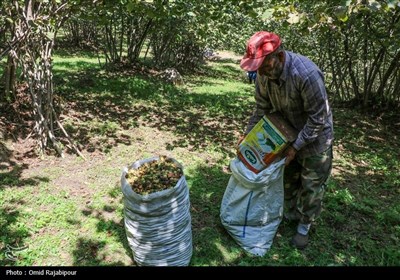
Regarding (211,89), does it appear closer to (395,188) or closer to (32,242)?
(395,188)

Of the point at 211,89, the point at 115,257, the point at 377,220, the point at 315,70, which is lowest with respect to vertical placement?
the point at 211,89

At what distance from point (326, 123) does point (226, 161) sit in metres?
2.47

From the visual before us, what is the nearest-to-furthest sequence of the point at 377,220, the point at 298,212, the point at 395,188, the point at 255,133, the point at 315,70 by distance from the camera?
the point at 315,70 < the point at 255,133 < the point at 298,212 < the point at 377,220 < the point at 395,188

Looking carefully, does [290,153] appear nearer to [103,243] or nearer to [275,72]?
[275,72]

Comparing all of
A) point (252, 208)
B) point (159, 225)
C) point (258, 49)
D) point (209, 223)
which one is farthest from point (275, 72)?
point (209, 223)

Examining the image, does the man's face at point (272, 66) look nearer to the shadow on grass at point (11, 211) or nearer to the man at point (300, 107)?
the man at point (300, 107)

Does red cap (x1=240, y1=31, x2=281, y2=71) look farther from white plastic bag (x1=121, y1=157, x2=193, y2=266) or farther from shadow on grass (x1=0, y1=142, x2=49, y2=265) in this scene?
shadow on grass (x1=0, y1=142, x2=49, y2=265)

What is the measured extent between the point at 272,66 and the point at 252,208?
1318mm

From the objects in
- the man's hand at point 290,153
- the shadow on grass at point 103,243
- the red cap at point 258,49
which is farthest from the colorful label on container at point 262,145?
the shadow on grass at point 103,243

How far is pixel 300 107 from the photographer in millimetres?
2707

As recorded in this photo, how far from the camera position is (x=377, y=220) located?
3697 mm

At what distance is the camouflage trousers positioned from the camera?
281 centimetres
